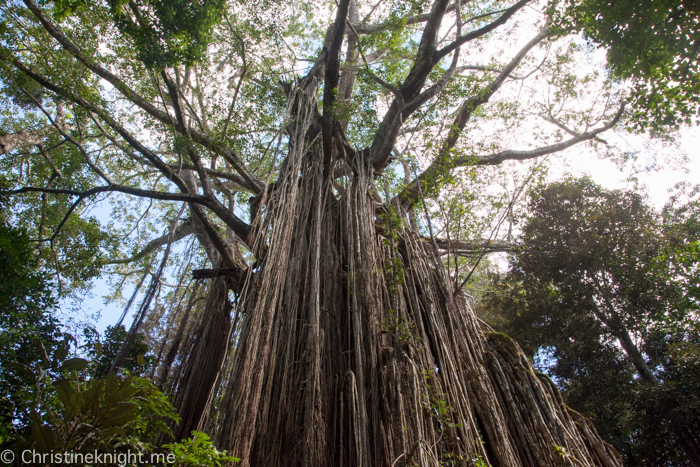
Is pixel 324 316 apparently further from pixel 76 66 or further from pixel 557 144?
pixel 557 144

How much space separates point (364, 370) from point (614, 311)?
13.7ft

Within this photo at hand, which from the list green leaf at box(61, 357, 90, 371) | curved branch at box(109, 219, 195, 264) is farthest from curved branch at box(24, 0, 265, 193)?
green leaf at box(61, 357, 90, 371)

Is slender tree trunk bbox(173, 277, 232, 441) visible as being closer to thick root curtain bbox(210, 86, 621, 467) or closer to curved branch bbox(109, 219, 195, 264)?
thick root curtain bbox(210, 86, 621, 467)

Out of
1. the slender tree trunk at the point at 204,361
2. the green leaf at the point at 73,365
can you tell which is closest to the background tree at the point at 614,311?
the slender tree trunk at the point at 204,361

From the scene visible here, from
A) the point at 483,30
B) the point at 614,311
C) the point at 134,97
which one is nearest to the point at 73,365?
the point at 134,97

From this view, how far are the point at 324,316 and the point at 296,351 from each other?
1.59ft

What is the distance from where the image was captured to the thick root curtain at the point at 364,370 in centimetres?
221

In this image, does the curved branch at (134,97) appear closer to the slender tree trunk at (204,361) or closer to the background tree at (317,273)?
the background tree at (317,273)

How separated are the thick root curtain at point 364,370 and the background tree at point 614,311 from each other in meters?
1.38

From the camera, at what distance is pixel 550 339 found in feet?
17.4

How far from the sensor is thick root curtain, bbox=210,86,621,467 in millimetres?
2209

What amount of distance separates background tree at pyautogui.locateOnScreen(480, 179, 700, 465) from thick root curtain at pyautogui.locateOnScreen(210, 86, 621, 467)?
54.2 inches

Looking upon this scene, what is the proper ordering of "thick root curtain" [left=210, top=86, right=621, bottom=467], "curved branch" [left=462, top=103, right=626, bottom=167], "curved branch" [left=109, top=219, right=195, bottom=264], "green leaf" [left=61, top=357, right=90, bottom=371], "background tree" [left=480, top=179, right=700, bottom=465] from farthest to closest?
"curved branch" [left=109, top=219, right=195, bottom=264] → "curved branch" [left=462, top=103, right=626, bottom=167] → "background tree" [left=480, top=179, right=700, bottom=465] → "thick root curtain" [left=210, top=86, right=621, bottom=467] → "green leaf" [left=61, top=357, right=90, bottom=371]

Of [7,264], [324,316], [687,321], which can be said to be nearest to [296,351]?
[324,316]
